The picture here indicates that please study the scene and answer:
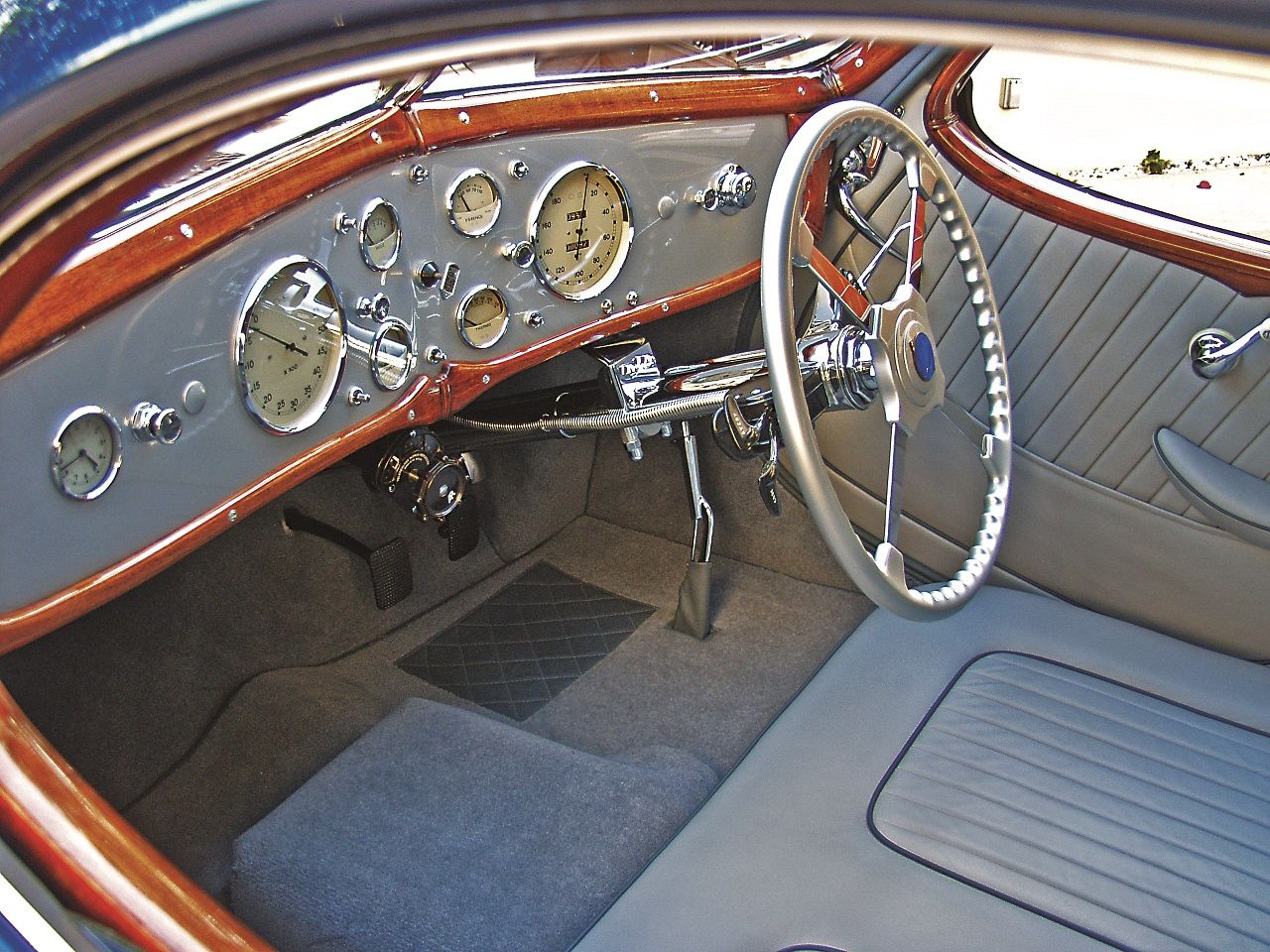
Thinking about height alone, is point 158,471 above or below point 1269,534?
above

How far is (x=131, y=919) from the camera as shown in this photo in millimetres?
555

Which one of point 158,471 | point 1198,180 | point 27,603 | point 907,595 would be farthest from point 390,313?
point 1198,180

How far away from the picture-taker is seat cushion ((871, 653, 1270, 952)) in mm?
1028

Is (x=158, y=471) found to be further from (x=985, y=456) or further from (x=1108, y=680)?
(x=1108, y=680)

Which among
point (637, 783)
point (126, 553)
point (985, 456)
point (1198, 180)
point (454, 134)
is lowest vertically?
point (637, 783)

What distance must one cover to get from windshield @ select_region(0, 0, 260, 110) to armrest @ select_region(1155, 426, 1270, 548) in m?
1.44

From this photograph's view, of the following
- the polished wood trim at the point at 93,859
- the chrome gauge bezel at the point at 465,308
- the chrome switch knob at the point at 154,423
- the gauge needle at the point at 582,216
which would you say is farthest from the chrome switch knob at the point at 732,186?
the polished wood trim at the point at 93,859

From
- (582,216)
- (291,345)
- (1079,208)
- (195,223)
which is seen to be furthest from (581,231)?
(1079,208)

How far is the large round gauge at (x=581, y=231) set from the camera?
4.75 ft

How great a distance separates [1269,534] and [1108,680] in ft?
0.99

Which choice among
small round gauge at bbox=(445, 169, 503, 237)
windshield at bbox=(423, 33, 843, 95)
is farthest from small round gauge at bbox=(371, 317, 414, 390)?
windshield at bbox=(423, 33, 843, 95)

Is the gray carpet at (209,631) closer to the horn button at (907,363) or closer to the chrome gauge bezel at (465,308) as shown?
the chrome gauge bezel at (465,308)

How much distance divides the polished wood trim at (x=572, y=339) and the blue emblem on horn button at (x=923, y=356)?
544mm

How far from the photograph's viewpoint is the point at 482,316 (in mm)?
1438
